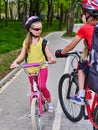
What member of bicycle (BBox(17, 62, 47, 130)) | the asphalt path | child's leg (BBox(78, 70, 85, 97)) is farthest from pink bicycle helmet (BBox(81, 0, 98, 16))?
the asphalt path

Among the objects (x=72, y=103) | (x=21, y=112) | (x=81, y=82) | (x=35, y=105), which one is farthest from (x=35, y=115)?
(x=21, y=112)

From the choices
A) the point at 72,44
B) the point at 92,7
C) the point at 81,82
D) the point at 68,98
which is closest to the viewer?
the point at 92,7

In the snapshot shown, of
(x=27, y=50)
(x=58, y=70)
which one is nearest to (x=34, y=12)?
(x=58, y=70)

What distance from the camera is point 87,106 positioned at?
18.5ft

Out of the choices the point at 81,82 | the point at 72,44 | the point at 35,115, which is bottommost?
the point at 35,115

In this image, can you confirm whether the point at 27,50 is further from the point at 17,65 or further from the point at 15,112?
the point at 15,112

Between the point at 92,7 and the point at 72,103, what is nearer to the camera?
the point at 92,7

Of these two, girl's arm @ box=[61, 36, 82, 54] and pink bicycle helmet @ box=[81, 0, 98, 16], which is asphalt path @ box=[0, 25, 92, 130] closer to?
girl's arm @ box=[61, 36, 82, 54]

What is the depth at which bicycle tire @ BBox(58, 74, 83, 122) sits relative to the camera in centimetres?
645

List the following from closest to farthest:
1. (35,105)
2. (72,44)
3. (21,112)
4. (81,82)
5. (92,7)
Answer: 1. (92,7)
2. (72,44)
3. (81,82)
4. (35,105)
5. (21,112)

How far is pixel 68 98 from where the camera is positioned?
6.80m

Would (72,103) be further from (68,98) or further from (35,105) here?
(35,105)

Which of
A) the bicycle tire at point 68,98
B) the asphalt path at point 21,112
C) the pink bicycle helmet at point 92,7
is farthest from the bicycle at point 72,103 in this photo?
the pink bicycle helmet at point 92,7

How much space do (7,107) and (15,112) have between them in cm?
46
